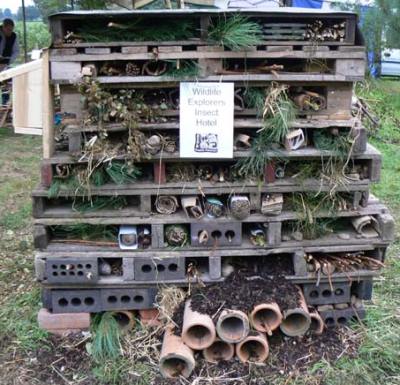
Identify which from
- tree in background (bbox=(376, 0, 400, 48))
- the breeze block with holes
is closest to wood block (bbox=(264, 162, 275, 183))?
the breeze block with holes

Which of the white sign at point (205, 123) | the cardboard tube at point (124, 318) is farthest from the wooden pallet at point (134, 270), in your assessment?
the white sign at point (205, 123)

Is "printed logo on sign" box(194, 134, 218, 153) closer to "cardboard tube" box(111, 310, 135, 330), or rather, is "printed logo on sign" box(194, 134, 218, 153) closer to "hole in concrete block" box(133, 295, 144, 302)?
"hole in concrete block" box(133, 295, 144, 302)

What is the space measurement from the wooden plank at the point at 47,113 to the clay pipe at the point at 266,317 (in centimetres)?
145

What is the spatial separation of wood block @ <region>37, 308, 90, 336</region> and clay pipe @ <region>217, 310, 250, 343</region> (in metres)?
0.85

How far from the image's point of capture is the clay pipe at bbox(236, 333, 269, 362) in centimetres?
321

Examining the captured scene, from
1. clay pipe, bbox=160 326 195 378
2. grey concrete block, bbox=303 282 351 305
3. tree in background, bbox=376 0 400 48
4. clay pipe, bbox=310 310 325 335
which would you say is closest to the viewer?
clay pipe, bbox=160 326 195 378

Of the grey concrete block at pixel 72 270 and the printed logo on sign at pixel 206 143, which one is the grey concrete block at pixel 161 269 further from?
the printed logo on sign at pixel 206 143

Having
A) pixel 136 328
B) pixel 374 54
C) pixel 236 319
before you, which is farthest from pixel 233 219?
pixel 374 54

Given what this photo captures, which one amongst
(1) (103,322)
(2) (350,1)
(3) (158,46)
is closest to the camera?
(3) (158,46)

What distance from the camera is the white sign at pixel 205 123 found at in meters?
3.27

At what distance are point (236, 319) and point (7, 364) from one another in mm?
1321

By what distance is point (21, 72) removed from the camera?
3.50m

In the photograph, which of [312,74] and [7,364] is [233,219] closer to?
[312,74]

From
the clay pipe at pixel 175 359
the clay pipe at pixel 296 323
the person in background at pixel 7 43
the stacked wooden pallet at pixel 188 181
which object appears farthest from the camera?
the person in background at pixel 7 43
